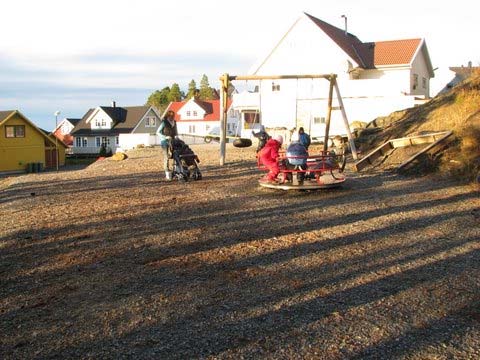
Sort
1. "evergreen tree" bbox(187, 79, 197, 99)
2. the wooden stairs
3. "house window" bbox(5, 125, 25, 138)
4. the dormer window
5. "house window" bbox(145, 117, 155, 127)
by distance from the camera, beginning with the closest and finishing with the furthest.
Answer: the wooden stairs < the dormer window < "house window" bbox(5, 125, 25, 138) < "house window" bbox(145, 117, 155, 127) < "evergreen tree" bbox(187, 79, 197, 99)

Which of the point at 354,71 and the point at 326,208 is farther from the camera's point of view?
the point at 354,71

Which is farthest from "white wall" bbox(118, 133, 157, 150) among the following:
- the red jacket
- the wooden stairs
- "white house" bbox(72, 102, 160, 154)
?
the red jacket

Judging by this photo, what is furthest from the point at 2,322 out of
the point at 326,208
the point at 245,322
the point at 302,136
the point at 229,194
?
the point at 302,136

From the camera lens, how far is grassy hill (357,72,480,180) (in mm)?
13484

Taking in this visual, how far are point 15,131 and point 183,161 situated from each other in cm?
4792

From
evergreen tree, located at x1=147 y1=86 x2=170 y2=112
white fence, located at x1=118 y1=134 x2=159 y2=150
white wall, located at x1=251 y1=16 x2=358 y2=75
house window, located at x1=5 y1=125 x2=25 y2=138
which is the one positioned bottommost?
white fence, located at x1=118 y1=134 x2=159 y2=150

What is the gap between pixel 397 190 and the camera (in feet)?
40.1

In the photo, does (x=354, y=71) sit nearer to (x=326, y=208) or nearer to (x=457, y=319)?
(x=326, y=208)

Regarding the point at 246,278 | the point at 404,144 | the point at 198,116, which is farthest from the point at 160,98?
the point at 246,278

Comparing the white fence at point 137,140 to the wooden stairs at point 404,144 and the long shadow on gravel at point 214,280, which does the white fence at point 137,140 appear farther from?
the long shadow on gravel at point 214,280

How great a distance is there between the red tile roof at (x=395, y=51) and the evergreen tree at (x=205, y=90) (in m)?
78.4

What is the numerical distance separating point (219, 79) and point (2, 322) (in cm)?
1300

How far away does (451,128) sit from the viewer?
16.5m

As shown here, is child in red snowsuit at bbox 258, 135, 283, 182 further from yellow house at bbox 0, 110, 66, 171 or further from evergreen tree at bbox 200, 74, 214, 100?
evergreen tree at bbox 200, 74, 214, 100
